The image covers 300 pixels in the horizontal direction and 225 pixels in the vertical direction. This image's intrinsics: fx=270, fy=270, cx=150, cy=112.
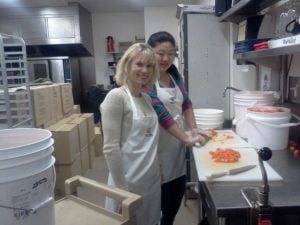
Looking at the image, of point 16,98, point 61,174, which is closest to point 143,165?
point 16,98

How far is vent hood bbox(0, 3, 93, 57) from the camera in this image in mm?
4848

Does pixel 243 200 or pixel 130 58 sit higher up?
pixel 130 58

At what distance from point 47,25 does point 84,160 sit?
2.92m

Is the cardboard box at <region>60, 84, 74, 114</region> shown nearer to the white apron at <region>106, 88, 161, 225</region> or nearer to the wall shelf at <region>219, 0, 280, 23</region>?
the wall shelf at <region>219, 0, 280, 23</region>

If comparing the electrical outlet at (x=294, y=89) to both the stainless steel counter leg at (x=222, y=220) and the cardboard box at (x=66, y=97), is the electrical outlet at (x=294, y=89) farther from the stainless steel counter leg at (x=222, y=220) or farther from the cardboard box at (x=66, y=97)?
the cardboard box at (x=66, y=97)

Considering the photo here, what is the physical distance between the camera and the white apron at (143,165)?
1.28 m

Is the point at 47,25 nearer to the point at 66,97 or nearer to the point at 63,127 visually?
the point at 66,97

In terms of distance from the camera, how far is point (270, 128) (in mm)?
1323

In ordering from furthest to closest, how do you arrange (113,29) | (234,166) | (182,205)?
(113,29) < (182,205) < (234,166)

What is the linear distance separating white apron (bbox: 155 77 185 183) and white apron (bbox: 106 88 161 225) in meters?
0.19

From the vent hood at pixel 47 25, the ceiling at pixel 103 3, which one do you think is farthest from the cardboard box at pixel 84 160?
the ceiling at pixel 103 3

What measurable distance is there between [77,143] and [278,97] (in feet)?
6.82

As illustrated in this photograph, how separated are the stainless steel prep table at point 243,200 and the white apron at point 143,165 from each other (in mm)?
382

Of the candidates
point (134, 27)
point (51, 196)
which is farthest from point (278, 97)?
point (134, 27)
